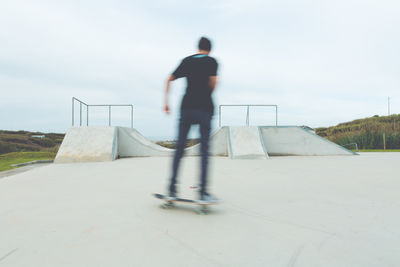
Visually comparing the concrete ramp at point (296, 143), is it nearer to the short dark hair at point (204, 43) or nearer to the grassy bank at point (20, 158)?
the short dark hair at point (204, 43)

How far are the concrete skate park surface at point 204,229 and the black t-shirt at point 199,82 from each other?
42.7 inches

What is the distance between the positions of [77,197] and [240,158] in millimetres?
6348

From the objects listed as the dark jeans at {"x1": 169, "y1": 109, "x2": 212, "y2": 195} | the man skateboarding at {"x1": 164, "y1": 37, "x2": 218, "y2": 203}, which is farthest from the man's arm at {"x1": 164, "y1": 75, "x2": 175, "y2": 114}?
Answer: the dark jeans at {"x1": 169, "y1": 109, "x2": 212, "y2": 195}

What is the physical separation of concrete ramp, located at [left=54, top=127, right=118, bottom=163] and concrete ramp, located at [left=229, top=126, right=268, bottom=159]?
434 centimetres

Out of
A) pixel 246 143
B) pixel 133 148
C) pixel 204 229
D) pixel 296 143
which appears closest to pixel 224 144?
pixel 246 143

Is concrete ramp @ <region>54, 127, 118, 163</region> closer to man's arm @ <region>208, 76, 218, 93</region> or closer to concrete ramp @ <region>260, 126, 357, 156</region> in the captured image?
concrete ramp @ <region>260, 126, 357, 156</region>

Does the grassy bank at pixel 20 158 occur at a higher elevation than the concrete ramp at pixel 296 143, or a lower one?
lower

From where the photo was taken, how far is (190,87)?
99.9 inches

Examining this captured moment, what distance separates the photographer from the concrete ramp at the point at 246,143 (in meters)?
8.79

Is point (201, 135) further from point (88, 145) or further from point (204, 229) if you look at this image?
point (88, 145)

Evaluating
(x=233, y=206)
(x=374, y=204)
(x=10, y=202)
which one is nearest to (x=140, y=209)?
(x=233, y=206)

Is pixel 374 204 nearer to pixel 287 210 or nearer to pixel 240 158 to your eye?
pixel 287 210

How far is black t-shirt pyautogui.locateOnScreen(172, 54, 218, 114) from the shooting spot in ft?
8.21

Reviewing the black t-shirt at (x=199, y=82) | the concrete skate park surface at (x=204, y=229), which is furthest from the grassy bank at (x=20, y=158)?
the black t-shirt at (x=199, y=82)
